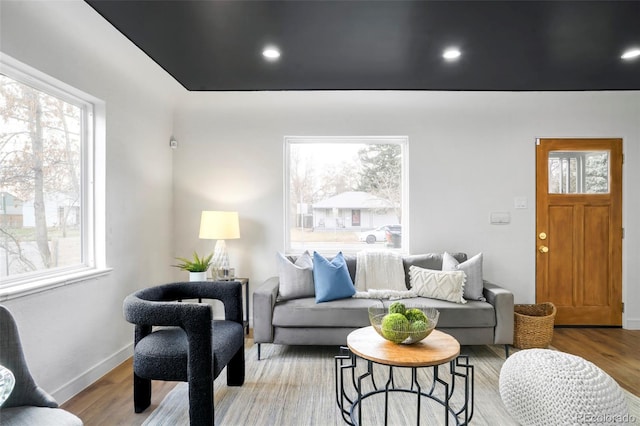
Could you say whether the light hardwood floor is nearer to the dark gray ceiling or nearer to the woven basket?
the woven basket

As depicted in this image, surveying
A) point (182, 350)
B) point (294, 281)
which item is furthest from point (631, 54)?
point (182, 350)

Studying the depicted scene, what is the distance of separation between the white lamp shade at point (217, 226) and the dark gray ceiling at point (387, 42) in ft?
4.21

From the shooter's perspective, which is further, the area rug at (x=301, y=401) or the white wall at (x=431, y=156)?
the white wall at (x=431, y=156)

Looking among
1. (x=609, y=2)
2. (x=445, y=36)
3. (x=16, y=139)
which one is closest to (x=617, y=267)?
(x=609, y=2)

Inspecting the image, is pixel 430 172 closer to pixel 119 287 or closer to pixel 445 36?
pixel 445 36

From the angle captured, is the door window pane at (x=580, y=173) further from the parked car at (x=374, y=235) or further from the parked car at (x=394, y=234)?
the parked car at (x=374, y=235)

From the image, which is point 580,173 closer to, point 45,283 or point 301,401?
point 301,401

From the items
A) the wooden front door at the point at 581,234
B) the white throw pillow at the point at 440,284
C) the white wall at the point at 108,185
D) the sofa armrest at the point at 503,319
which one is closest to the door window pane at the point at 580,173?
the wooden front door at the point at 581,234

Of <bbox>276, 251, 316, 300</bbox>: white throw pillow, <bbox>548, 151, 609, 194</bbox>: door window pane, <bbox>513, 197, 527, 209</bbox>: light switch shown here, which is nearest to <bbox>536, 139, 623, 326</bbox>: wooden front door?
<bbox>548, 151, 609, 194</bbox>: door window pane

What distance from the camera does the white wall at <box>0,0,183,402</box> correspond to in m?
2.12

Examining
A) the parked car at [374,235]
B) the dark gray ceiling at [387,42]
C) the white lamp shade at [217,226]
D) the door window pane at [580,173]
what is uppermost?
the dark gray ceiling at [387,42]

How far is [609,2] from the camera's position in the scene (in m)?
2.04

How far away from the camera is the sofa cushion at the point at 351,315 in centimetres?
297

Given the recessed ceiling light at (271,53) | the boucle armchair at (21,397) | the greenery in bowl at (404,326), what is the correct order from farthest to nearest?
1. the recessed ceiling light at (271,53)
2. the greenery in bowl at (404,326)
3. the boucle armchair at (21,397)
